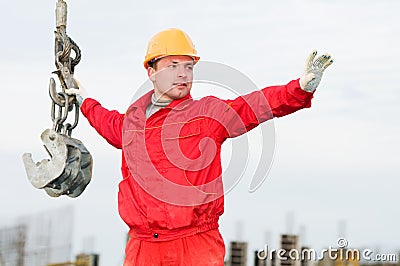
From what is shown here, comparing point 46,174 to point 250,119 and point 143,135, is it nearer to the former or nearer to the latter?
point 143,135

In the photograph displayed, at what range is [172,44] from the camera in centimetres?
557

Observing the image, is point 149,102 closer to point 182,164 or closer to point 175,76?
point 175,76

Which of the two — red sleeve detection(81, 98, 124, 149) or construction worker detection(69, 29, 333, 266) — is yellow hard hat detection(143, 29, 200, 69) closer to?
construction worker detection(69, 29, 333, 266)

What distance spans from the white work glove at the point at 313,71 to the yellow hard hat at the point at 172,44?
0.76 m

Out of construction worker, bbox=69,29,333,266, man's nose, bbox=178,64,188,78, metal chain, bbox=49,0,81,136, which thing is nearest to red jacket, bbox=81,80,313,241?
construction worker, bbox=69,29,333,266

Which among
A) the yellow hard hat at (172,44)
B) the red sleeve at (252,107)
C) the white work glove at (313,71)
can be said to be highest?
the yellow hard hat at (172,44)

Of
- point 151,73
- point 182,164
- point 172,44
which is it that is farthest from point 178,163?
point 172,44

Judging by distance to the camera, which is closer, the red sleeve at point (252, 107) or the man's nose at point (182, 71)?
the red sleeve at point (252, 107)

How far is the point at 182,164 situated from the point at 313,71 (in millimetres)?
984

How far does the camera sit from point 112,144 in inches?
238

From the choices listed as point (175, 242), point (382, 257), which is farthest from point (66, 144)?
point (382, 257)

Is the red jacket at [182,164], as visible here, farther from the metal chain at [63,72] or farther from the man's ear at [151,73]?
the metal chain at [63,72]

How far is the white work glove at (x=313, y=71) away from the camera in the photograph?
17.0 feet

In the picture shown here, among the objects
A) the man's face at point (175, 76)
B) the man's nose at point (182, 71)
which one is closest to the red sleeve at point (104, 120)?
the man's face at point (175, 76)
